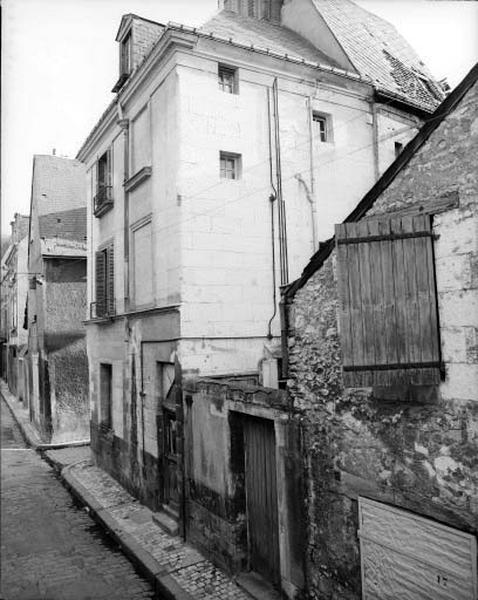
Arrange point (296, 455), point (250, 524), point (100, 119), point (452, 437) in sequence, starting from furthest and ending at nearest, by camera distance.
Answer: point (100, 119) < point (250, 524) < point (296, 455) < point (452, 437)

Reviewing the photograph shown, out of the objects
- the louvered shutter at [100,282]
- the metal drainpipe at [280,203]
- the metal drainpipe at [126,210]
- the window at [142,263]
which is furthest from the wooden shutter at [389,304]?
the louvered shutter at [100,282]

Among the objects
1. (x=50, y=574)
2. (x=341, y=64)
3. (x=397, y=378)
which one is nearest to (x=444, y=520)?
(x=397, y=378)

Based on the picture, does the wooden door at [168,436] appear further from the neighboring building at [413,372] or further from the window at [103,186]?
the window at [103,186]

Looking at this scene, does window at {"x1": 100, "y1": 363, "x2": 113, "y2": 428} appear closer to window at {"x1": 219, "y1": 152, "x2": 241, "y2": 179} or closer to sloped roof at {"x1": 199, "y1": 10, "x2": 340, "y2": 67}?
window at {"x1": 219, "y1": 152, "x2": 241, "y2": 179}

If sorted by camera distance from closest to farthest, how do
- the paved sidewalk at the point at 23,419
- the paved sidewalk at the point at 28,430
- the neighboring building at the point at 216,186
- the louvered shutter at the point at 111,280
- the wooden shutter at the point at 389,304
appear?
Result: the wooden shutter at the point at 389,304, the neighboring building at the point at 216,186, the louvered shutter at the point at 111,280, the paved sidewalk at the point at 28,430, the paved sidewalk at the point at 23,419

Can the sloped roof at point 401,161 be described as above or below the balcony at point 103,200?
below

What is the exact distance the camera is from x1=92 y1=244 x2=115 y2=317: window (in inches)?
523

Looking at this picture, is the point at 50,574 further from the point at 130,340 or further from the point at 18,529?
the point at 130,340

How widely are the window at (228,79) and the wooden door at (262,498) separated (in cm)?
680

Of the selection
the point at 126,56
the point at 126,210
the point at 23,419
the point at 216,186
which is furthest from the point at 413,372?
the point at 23,419

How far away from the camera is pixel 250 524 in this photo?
784cm

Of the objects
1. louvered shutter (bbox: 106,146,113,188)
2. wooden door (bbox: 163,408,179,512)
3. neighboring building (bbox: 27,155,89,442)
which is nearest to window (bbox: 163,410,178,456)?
wooden door (bbox: 163,408,179,512)

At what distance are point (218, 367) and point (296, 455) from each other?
3.42m

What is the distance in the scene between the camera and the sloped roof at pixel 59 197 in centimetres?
1886
